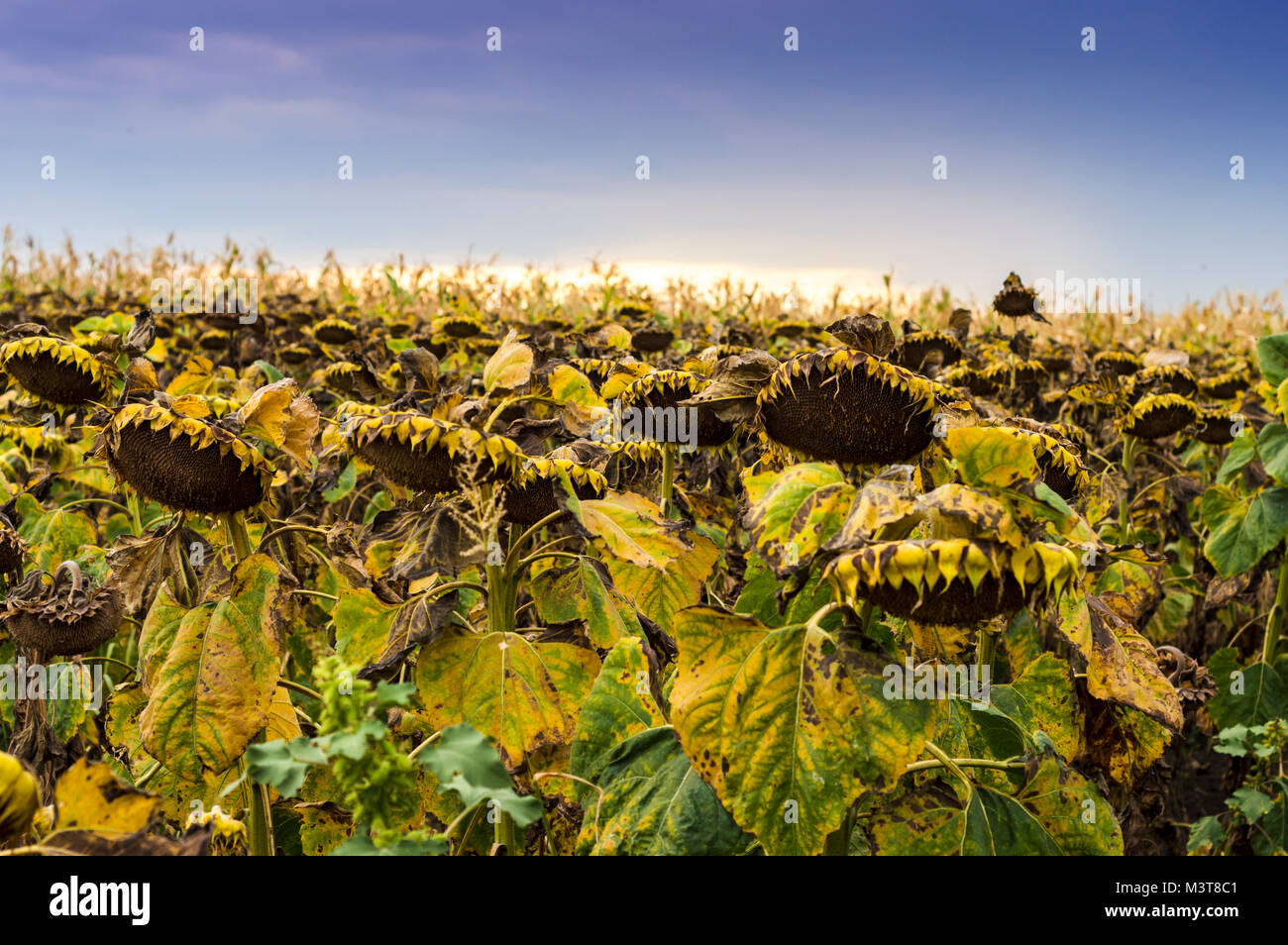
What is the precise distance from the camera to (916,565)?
1.18 m

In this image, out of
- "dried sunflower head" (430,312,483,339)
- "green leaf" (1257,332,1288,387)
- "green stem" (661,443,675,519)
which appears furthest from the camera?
"dried sunflower head" (430,312,483,339)

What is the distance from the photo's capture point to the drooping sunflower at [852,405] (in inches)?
65.6

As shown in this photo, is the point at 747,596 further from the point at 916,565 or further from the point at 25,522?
the point at 25,522

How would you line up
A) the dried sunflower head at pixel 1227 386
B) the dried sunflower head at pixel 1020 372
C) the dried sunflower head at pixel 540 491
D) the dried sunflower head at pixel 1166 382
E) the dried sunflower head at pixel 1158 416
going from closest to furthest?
1. the dried sunflower head at pixel 540 491
2. the dried sunflower head at pixel 1158 416
3. the dried sunflower head at pixel 1166 382
4. the dried sunflower head at pixel 1020 372
5. the dried sunflower head at pixel 1227 386

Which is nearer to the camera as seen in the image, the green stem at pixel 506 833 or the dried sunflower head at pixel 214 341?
the green stem at pixel 506 833

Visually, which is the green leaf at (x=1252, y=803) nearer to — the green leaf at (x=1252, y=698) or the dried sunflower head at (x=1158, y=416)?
the green leaf at (x=1252, y=698)

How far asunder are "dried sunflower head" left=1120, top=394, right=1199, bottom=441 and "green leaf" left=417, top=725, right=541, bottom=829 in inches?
156

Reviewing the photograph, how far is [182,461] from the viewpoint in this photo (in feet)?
6.26

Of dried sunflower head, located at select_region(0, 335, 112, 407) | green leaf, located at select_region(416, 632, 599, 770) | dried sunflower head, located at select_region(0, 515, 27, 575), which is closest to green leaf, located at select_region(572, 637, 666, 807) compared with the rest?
green leaf, located at select_region(416, 632, 599, 770)

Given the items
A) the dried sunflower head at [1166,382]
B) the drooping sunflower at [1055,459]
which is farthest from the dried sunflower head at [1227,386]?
the drooping sunflower at [1055,459]

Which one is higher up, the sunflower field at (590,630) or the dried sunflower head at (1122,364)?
the dried sunflower head at (1122,364)

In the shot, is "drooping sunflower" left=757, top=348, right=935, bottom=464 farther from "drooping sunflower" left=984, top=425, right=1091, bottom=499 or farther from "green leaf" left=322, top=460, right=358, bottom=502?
"green leaf" left=322, top=460, right=358, bottom=502

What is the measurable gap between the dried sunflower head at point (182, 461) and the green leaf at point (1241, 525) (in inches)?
136

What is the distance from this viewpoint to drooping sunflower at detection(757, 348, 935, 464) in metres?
1.67
